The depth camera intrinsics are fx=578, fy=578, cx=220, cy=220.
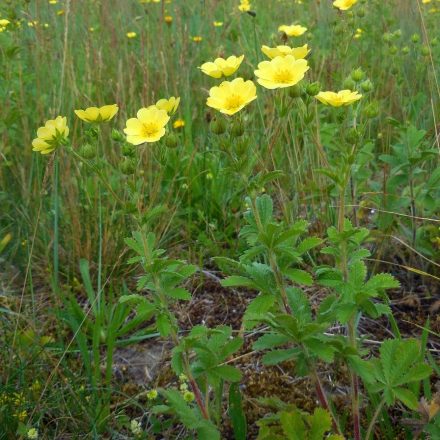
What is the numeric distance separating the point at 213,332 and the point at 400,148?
931 millimetres

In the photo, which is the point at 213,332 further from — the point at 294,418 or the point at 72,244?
the point at 72,244

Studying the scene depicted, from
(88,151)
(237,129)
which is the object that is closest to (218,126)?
(237,129)

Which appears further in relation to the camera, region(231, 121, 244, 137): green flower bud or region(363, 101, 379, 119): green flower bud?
region(363, 101, 379, 119): green flower bud

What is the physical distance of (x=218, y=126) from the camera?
3.54ft

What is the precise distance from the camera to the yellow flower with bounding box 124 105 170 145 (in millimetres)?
1195

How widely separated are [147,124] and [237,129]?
0.25m

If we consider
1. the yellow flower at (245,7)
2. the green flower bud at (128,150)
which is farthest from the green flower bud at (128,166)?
the yellow flower at (245,7)

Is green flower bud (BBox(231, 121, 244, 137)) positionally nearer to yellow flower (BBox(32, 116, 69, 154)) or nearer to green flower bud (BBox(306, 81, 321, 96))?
green flower bud (BBox(306, 81, 321, 96))

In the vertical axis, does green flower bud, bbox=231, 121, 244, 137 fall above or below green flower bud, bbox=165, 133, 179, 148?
above

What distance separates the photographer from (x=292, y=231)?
1.01 m

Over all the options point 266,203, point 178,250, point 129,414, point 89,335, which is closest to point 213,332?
point 266,203

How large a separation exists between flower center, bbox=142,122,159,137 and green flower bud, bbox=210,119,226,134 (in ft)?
0.56

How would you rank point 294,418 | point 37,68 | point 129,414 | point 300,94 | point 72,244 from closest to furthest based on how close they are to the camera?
point 294,418
point 300,94
point 129,414
point 72,244
point 37,68

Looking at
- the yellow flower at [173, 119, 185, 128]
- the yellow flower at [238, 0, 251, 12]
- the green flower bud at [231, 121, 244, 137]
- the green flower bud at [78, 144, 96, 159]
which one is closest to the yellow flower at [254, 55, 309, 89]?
the green flower bud at [231, 121, 244, 137]
